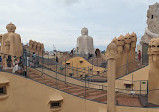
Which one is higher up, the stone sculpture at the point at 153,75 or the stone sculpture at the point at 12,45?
the stone sculpture at the point at 12,45

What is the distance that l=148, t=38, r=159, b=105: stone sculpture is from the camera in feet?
27.1

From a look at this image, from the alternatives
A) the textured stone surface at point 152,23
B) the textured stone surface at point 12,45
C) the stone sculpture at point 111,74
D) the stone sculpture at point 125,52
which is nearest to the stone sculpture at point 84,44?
the textured stone surface at point 152,23

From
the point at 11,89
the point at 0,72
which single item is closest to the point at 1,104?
the point at 11,89

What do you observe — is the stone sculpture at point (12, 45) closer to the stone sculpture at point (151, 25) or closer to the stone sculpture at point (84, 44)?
the stone sculpture at point (151, 25)

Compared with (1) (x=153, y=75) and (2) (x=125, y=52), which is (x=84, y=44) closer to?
(2) (x=125, y=52)

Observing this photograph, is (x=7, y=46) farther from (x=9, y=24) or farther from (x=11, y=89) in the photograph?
(x=11, y=89)

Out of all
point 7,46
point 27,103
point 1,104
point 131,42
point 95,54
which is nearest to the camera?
point 1,104

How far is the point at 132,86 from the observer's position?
11281mm

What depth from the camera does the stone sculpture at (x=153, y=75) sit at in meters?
8.27

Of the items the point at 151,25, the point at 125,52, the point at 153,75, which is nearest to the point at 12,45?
the point at 125,52

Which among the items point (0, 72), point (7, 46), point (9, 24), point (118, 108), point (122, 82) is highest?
point (9, 24)

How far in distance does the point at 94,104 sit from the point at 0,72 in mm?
4981

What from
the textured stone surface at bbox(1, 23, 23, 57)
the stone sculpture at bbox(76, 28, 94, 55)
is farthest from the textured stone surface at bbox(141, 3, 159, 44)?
the textured stone surface at bbox(1, 23, 23, 57)

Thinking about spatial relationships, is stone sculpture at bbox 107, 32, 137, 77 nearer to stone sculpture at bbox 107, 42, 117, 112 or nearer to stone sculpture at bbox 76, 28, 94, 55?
stone sculpture at bbox 107, 42, 117, 112
